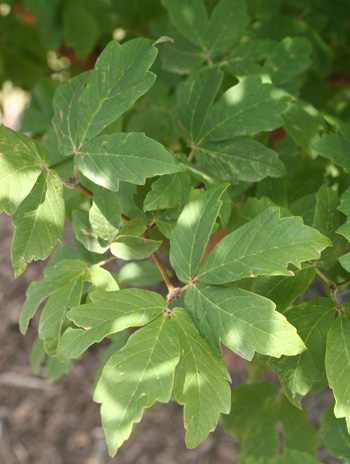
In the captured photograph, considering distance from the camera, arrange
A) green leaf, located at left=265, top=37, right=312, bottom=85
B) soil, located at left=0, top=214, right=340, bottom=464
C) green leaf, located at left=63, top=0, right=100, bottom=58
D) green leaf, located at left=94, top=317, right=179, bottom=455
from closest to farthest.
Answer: green leaf, located at left=94, top=317, right=179, bottom=455 < green leaf, located at left=265, top=37, right=312, bottom=85 < green leaf, located at left=63, top=0, right=100, bottom=58 < soil, located at left=0, top=214, right=340, bottom=464

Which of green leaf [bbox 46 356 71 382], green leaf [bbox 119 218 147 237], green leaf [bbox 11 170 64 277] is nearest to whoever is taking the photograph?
green leaf [bbox 11 170 64 277]

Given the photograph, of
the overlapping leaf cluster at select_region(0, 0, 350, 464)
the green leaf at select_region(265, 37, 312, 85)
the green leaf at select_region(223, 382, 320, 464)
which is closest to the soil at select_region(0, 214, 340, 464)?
the green leaf at select_region(223, 382, 320, 464)

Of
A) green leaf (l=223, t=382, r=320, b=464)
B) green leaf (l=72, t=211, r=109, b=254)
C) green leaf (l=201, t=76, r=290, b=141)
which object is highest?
green leaf (l=201, t=76, r=290, b=141)

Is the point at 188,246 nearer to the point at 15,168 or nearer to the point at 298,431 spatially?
the point at 15,168

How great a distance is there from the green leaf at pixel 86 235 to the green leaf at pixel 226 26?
26.7 inches

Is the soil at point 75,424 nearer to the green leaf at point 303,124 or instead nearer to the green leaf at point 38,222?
the green leaf at point 303,124

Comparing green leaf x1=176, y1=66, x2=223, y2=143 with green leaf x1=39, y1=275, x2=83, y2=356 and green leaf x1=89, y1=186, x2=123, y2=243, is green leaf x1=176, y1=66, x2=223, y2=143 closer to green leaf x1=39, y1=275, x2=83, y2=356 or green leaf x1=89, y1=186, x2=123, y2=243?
green leaf x1=89, y1=186, x2=123, y2=243

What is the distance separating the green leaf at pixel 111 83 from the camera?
88cm

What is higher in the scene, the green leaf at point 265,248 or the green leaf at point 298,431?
the green leaf at point 265,248

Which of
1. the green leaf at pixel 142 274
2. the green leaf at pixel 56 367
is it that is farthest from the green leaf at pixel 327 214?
the green leaf at pixel 56 367

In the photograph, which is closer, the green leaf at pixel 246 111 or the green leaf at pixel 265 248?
the green leaf at pixel 265 248

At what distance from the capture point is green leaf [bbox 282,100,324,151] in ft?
3.94

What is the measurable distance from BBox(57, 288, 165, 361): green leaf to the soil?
5.52 ft

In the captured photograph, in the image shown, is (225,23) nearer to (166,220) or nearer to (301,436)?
(166,220)
